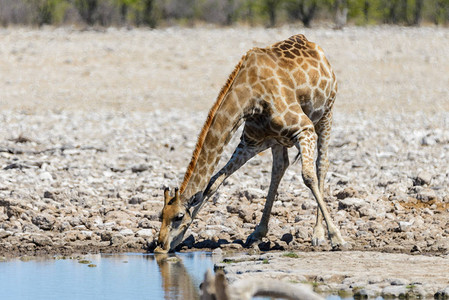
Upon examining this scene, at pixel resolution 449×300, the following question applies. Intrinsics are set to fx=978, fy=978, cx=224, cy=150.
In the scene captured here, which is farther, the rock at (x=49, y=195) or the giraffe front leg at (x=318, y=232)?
the rock at (x=49, y=195)

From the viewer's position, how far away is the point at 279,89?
10094 mm

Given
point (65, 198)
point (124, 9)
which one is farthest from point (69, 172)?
point (124, 9)

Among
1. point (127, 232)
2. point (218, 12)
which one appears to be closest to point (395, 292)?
point (127, 232)

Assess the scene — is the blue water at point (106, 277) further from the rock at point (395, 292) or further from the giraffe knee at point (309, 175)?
the rock at point (395, 292)

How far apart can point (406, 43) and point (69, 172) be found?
18.7m

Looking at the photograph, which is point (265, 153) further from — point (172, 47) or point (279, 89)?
point (172, 47)

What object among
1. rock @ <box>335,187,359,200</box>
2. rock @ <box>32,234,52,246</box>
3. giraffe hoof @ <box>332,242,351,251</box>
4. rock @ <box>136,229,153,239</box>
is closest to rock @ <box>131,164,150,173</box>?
rock @ <box>136,229,153,239</box>

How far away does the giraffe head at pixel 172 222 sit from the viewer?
376 inches

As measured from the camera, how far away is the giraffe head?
9.56 meters

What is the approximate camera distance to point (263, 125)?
10.0m

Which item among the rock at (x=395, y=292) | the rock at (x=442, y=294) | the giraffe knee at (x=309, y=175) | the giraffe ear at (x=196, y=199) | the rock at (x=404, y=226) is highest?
the giraffe knee at (x=309, y=175)

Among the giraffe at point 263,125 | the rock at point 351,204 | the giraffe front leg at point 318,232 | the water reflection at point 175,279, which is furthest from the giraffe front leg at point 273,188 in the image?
Answer: the rock at point 351,204

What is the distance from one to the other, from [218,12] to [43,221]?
116ft

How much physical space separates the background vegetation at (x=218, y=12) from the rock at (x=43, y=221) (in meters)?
25.8
